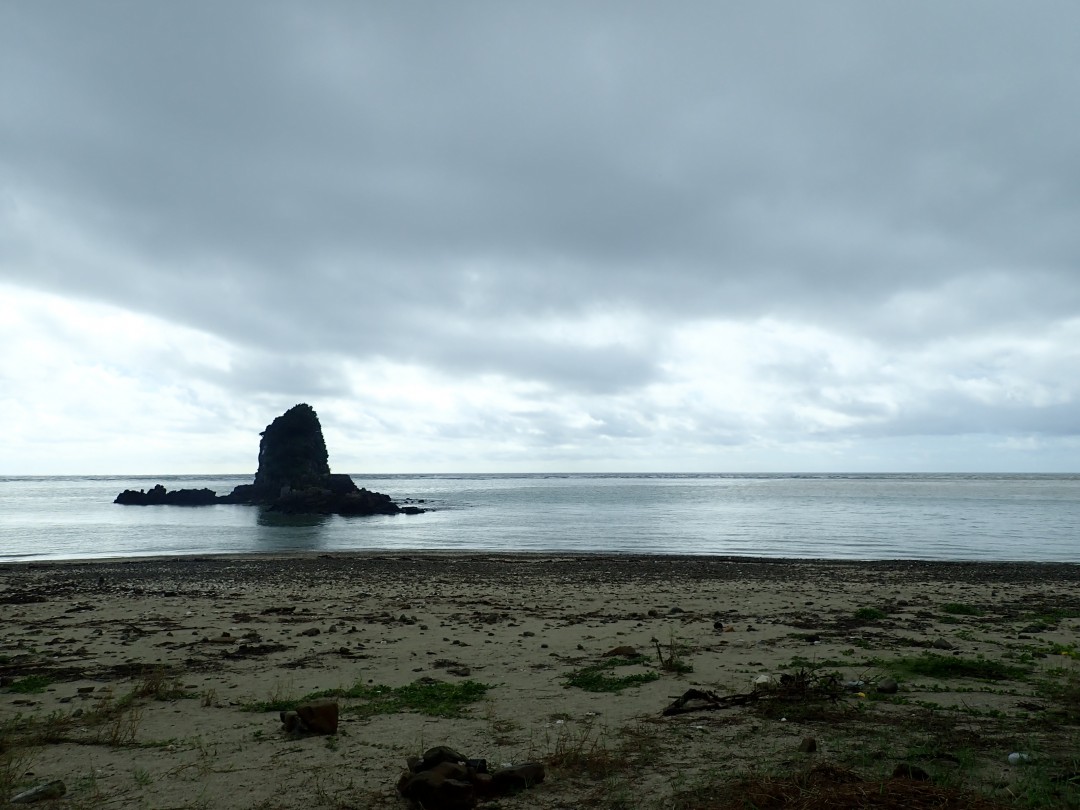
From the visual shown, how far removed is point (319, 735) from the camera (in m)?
7.21

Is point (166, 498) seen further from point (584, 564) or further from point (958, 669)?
point (958, 669)

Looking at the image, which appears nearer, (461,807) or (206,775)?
(461,807)

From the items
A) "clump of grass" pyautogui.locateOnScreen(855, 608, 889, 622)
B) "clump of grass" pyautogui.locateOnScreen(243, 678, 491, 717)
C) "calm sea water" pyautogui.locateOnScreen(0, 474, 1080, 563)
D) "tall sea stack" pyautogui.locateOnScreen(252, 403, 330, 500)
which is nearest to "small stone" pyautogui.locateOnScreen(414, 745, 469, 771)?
"clump of grass" pyautogui.locateOnScreen(243, 678, 491, 717)

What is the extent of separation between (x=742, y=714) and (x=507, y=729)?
9.02ft

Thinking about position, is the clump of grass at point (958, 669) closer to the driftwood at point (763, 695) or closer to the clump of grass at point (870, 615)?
the driftwood at point (763, 695)

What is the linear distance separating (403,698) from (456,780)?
3.69m

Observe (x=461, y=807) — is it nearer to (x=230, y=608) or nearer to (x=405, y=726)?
(x=405, y=726)

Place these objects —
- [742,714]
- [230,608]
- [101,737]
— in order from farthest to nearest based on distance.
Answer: [230,608], [742,714], [101,737]

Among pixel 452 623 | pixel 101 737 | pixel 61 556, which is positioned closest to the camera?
pixel 101 737

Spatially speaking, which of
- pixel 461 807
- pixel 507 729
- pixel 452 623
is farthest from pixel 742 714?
pixel 452 623

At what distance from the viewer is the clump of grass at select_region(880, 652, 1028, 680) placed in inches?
373

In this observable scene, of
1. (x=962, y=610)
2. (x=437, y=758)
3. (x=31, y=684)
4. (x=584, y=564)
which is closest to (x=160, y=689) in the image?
(x=31, y=684)

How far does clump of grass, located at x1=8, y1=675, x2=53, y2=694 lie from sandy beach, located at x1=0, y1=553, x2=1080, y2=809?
Answer: 2.2 inches

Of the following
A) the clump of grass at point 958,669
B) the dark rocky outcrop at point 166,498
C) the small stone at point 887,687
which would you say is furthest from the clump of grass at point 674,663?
the dark rocky outcrop at point 166,498
